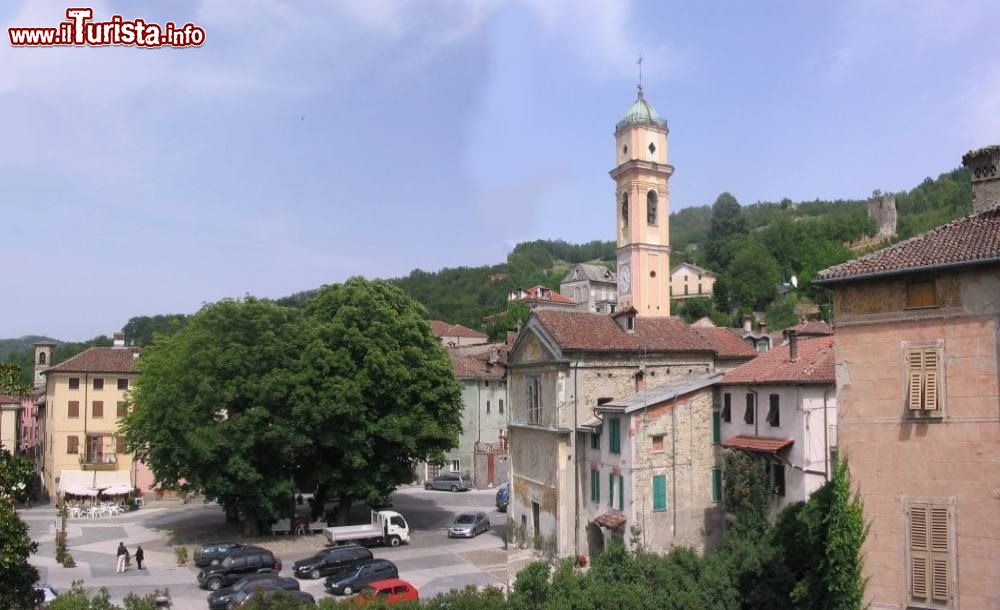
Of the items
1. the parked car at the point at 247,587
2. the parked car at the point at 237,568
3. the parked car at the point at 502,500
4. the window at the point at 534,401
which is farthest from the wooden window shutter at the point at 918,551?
the parked car at the point at 502,500

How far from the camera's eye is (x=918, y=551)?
1745 centimetres

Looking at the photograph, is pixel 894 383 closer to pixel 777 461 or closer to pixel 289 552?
pixel 777 461

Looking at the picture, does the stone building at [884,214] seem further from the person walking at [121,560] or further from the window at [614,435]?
the person walking at [121,560]

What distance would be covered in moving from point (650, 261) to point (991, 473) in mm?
36277

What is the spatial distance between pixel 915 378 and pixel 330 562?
25.6 meters

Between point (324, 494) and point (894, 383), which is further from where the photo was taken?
point (324, 494)

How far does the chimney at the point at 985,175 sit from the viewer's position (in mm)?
19500

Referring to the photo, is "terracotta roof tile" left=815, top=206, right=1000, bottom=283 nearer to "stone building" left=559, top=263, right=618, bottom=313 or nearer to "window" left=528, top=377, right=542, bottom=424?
"window" left=528, top=377, right=542, bottom=424

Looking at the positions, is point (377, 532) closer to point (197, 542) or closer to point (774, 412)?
point (197, 542)

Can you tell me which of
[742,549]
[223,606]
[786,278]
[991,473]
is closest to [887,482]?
[991,473]

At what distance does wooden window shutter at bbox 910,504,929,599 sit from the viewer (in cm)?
1736

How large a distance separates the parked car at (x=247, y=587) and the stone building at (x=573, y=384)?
12857 mm

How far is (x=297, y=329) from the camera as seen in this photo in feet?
143

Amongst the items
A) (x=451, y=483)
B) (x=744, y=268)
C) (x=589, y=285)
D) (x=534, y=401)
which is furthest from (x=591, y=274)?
(x=534, y=401)
